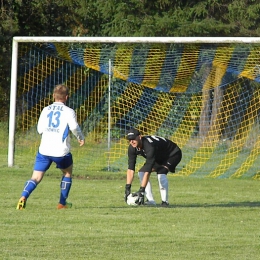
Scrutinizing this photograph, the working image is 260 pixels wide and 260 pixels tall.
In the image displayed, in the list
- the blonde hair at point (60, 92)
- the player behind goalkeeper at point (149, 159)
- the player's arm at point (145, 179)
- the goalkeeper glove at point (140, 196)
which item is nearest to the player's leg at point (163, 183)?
the player behind goalkeeper at point (149, 159)

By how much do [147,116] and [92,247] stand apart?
463 inches

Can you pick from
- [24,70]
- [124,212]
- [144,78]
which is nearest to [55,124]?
[124,212]

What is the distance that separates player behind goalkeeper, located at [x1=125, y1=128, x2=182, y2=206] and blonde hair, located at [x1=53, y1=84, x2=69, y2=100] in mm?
1190

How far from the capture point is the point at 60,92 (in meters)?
10.7

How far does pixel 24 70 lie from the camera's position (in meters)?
20.5

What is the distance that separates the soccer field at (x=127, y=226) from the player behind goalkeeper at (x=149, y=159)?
1.00 feet

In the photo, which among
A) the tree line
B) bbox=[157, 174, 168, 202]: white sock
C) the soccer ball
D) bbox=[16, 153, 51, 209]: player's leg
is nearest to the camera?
bbox=[16, 153, 51, 209]: player's leg

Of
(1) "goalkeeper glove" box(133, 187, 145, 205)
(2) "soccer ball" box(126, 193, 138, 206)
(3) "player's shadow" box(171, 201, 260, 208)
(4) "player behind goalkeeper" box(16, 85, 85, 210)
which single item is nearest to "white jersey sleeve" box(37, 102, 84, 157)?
(4) "player behind goalkeeper" box(16, 85, 85, 210)

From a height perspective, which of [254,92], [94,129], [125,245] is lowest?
[94,129]

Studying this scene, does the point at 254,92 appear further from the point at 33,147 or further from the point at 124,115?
the point at 33,147

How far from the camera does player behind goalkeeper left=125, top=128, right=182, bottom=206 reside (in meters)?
11.5

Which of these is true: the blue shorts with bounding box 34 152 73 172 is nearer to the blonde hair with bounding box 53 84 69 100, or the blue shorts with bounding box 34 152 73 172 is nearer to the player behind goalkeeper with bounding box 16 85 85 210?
the player behind goalkeeper with bounding box 16 85 85 210

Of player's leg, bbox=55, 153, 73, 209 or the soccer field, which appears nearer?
the soccer field

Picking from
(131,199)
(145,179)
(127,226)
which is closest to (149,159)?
(145,179)
